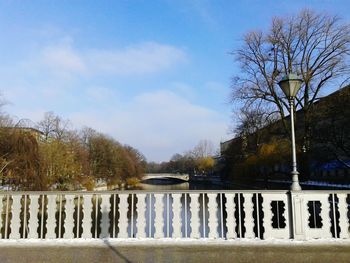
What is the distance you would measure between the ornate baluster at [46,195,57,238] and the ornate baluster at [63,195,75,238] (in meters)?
0.21

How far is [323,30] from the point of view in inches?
1118

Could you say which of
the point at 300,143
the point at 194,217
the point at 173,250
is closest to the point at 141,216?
the point at 194,217

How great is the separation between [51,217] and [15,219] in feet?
2.25

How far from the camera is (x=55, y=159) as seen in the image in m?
31.3

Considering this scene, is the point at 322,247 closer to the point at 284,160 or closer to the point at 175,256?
the point at 175,256

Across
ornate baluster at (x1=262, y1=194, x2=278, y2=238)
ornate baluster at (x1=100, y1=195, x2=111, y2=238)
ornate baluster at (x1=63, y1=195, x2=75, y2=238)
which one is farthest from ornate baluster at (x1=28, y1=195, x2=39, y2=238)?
ornate baluster at (x1=262, y1=194, x2=278, y2=238)

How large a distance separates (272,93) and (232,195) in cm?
2172

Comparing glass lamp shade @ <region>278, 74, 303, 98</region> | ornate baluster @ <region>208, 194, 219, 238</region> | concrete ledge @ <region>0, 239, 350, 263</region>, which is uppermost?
glass lamp shade @ <region>278, 74, 303, 98</region>

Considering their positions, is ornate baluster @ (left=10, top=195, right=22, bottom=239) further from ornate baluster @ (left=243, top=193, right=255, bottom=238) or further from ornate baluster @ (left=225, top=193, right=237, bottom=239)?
ornate baluster @ (left=243, top=193, right=255, bottom=238)

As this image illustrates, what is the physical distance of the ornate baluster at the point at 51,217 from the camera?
23.7 feet

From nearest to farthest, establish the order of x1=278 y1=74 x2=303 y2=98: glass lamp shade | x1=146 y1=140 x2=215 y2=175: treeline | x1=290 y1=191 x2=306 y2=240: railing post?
x1=290 y1=191 x2=306 y2=240: railing post < x1=278 y1=74 x2=303 y2=98: glass lamp shade < x1=146 y1=140 x2=215 y2=175: treeline

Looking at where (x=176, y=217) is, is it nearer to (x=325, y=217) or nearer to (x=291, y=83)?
(x=325, y=217)

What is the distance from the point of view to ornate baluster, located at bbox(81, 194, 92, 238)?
285 inches

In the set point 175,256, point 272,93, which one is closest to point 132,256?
point 175,256
